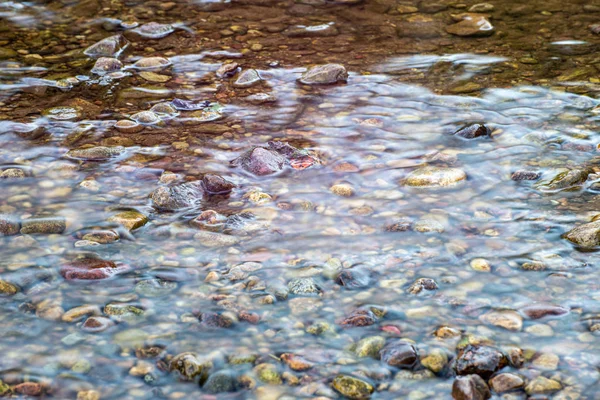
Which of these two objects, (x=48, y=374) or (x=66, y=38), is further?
(x=66, y=38)

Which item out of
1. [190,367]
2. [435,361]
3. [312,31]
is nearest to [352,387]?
[435,361]

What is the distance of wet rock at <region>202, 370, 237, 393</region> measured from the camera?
2.36 meters

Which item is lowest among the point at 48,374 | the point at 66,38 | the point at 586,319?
the point at 586,319

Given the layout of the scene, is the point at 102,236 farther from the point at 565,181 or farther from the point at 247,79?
the point at 565,181

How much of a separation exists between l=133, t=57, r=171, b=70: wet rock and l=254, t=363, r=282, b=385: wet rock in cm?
351

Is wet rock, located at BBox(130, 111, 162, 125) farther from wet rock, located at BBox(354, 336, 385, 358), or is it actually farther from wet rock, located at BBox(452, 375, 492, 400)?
wet rock, located at BBox(452, 375, 492, 400)

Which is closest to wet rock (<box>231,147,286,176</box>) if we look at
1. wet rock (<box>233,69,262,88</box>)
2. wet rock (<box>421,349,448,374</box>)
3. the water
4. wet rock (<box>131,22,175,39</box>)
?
the water

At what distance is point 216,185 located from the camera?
12.0ft

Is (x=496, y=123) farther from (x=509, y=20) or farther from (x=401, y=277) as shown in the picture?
(x=509, y=20)

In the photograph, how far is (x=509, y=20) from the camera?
6262mm

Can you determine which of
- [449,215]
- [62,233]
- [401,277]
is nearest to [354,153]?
[449,215]

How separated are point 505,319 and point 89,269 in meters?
1.83

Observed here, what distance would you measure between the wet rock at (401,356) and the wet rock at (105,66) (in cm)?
370

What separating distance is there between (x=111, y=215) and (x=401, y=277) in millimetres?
1537
